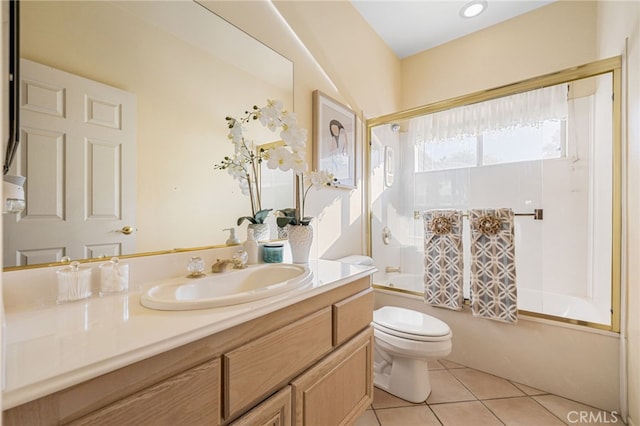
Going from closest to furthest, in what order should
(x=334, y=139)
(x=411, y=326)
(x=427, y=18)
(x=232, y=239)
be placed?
(x=232, y=239), (x=411, y=326), (x=334, y=139), (x=427, y=18)

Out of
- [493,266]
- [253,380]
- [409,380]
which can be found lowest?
[409,380]

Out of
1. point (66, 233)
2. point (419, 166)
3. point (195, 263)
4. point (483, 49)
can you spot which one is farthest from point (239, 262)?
point (483, 49)

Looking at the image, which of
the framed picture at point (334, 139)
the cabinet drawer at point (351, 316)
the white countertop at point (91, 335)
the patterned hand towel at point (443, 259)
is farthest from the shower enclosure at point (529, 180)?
the white countertop at point (91, 335)

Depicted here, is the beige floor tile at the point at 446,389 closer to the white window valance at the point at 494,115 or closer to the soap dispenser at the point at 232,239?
the soap dispenser at the point at 232,239

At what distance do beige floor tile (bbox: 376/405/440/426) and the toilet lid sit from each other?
0.43 metres

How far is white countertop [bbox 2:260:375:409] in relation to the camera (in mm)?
490

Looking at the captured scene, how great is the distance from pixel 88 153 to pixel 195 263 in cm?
50

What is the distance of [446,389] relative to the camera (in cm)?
175

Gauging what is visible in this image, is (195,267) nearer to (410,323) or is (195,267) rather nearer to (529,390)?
(410,323)

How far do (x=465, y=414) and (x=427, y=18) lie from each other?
2.81 meters

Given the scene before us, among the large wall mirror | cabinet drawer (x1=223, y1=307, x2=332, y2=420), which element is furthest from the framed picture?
cabinet drawer (x1=223, y1=307, x2=332, y2=420)

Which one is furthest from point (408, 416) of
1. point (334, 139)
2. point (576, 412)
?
point (334, 139)

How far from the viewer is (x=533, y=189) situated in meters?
2.24

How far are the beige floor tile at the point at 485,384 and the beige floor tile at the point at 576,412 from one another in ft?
0.45
